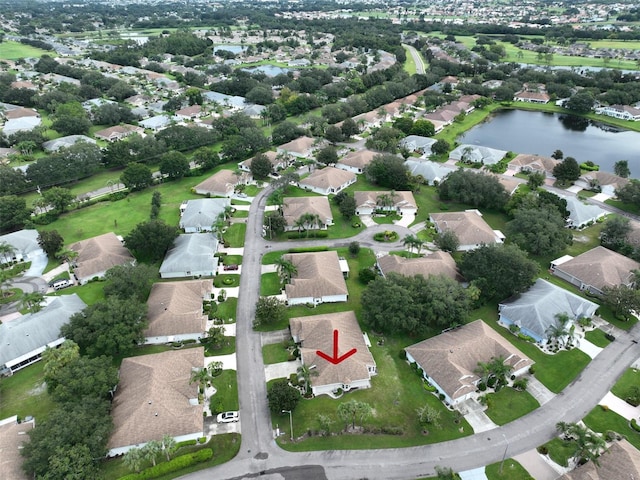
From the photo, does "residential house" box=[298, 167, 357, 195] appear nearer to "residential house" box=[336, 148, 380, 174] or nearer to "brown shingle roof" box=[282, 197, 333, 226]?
"residential house" box=[336, 148, 380, 174]

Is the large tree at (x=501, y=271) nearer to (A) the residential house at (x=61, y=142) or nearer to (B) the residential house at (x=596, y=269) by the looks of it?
(B) the residential house at (x=596, y=269)

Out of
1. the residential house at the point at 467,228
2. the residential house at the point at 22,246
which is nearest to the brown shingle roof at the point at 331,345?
the residential house at the point at 467,228

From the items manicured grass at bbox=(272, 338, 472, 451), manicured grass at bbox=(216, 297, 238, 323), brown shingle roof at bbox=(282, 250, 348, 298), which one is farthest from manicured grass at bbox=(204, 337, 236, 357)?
manicured grass at bbox=(272, 338, 472, 451)

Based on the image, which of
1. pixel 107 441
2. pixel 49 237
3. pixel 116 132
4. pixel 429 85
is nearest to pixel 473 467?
pixel 107 441

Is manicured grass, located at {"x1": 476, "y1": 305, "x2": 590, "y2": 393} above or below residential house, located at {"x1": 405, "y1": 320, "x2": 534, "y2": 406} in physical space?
below

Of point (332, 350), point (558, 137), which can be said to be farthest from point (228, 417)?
point (558, 137)

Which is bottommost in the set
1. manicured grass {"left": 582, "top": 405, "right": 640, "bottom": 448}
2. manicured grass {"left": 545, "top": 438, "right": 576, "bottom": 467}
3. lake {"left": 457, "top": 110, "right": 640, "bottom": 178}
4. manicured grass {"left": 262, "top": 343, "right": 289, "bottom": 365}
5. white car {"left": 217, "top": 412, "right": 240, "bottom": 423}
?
lake {"left": 457, "top": 110, "right": 640, "bottom": 178}
